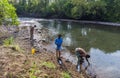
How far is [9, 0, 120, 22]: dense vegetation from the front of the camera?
206 ft

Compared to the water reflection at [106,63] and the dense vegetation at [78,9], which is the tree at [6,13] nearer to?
the water reflection at [106,63]

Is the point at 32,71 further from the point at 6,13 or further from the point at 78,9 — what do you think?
the point at 78,9

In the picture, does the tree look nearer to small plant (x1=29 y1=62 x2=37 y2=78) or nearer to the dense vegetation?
small plant (x1=29 y1=62 x2=37 y2=78)

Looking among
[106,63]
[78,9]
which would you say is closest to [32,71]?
[106,63]

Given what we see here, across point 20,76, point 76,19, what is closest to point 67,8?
point 76,19

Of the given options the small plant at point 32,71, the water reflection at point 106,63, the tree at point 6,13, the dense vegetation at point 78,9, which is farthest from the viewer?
the dense vegetation at point 78,9

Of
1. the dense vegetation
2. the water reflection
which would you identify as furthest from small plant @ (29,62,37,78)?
the dense vegetation

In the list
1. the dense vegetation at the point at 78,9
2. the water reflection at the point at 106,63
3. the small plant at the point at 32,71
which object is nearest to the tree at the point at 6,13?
the water reflection at the point at 106,63

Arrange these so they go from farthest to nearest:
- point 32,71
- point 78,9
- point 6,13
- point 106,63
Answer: point 78,9 < point 6,13 < point 106,63 < point 32,71

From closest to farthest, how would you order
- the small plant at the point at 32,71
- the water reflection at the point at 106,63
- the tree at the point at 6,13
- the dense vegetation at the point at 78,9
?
the small plant at the point at 32,71 → the water reflection at the point at 106,63 → the tree at the point at 6,13 → the dense vegetation at the point at 78,9

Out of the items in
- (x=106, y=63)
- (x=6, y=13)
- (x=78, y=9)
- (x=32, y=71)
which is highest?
(x=6, y=13)

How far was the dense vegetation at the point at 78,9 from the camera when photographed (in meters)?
62.9

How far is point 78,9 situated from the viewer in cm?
6738

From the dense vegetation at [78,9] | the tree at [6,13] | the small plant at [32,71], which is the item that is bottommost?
the dense vegetation at [78,9]
